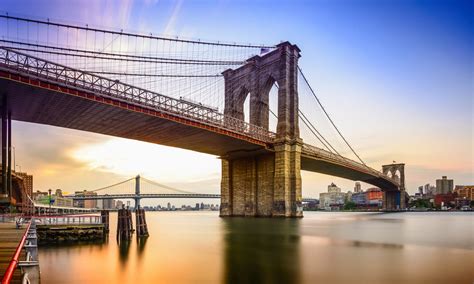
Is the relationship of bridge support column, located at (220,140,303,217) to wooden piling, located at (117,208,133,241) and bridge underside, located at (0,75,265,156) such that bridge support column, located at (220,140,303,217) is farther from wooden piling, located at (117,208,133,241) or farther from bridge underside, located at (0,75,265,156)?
wooden piling, located at (117,208,133,241)

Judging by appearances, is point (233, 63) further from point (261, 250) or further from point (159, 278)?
point (159, 278)

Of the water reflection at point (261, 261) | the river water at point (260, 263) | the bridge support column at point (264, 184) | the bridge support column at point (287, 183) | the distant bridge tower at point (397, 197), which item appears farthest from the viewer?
the distant bridge tower at point (397, 197)

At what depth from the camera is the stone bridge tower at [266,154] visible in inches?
2088

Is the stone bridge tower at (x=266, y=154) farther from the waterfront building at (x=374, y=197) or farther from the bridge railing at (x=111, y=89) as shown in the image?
the waterfront building at (x=374, y=197)

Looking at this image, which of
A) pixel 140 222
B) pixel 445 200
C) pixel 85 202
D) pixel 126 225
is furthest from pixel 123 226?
pixel 445 200

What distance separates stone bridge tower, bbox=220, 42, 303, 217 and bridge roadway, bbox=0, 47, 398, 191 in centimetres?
296

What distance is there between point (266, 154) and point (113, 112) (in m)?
25.9

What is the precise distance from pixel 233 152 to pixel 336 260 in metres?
42.4

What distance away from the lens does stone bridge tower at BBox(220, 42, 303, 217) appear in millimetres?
53031

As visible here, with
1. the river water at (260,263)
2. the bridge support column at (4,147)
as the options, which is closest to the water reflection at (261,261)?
the river water at (260,263)

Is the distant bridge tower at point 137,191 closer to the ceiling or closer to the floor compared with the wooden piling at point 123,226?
closer to the floor

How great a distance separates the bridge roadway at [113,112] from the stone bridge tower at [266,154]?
9.71ft

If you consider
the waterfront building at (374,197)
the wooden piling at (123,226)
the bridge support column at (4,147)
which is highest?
the bridge support column at (4,147)

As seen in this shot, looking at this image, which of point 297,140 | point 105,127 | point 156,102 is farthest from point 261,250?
point 297,140
